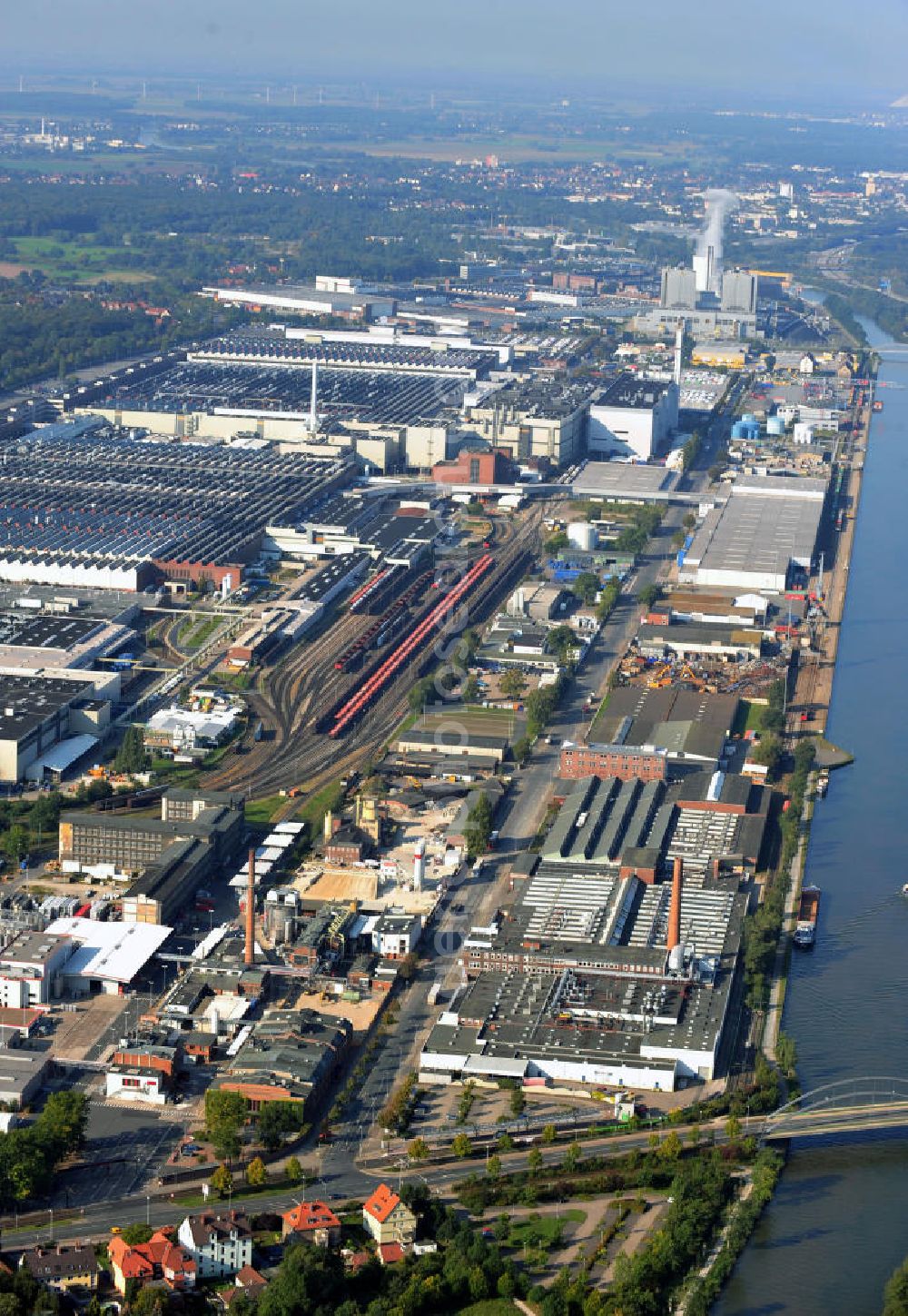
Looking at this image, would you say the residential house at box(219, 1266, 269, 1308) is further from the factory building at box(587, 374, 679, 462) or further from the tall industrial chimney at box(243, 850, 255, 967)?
the factory building at box(587, 374, 679, 462)

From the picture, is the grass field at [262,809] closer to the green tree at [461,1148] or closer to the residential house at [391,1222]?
the green tree at [461,1148]

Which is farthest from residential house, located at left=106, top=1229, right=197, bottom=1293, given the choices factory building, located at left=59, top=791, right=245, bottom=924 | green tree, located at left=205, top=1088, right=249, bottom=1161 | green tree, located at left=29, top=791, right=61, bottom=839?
green tree, located at left=29, top=791, right=61, bottom=839

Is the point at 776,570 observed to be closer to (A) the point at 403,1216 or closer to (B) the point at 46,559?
(B) the point at 46,559

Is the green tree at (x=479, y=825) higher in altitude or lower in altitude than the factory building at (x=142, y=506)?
lower

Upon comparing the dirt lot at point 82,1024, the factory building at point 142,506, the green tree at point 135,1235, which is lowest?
the dirt lot at point 82,1024

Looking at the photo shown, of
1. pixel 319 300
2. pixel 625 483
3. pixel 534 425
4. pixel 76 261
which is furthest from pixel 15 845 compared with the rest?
pixel 76 261

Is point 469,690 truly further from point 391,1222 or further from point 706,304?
point 706,304

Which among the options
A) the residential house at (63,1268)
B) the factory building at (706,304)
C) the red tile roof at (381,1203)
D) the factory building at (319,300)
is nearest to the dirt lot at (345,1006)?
the red tile roof at (381,1203)
